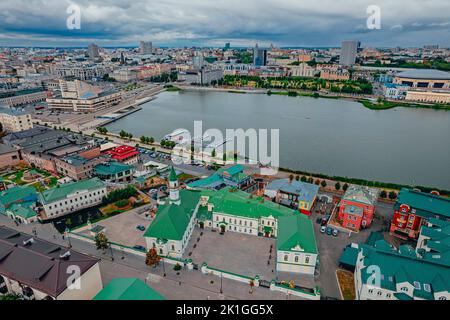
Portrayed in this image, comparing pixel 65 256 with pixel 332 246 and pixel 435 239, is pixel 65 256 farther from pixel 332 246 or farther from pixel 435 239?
pixel 435 239

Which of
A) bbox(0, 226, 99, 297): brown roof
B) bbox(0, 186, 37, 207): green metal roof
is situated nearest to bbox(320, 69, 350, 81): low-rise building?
bbox(0, 186, 37, 207): green metal roof

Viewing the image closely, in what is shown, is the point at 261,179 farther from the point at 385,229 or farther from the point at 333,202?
the point at 385,229

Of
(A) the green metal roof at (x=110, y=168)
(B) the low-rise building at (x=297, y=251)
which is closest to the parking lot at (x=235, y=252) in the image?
(B) the low-rise building at (x=297, y=251)

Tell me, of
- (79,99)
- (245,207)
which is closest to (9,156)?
(245,207)

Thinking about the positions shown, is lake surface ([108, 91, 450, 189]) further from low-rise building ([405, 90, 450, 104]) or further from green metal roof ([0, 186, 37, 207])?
green metal roof ([0, 186, 37, 207])

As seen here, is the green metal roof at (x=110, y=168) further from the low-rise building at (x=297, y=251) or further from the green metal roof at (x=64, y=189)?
the low-rise building at (x=297, y=251)
